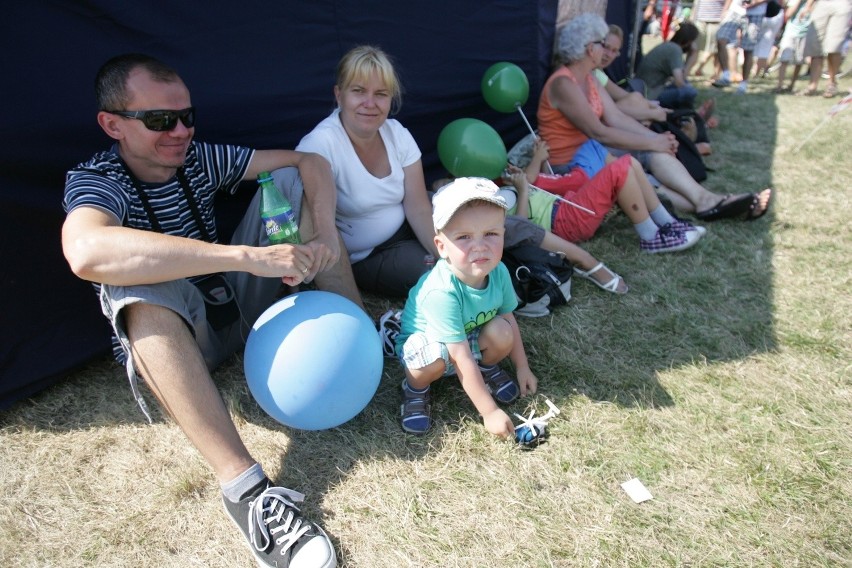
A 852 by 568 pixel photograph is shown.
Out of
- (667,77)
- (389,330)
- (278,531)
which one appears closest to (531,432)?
(389,330)

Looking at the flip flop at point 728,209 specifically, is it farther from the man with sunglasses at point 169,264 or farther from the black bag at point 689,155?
the man with sunglasses at point 169,264

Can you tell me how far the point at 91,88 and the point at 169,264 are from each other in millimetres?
1282

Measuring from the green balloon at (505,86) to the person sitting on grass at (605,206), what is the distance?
770 mm

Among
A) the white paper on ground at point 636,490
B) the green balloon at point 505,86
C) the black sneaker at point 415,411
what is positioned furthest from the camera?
the green balloon at point 505,86

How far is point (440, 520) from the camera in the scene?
194cm

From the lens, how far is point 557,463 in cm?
213

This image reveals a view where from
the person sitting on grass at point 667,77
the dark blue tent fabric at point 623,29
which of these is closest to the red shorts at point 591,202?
the person sitting on grass at point 667,77

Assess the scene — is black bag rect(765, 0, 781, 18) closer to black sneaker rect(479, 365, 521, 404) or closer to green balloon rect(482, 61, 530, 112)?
green balloon rect(482, 61, 530, 112)

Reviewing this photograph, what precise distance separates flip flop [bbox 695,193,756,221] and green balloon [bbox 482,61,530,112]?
1579 millimetres

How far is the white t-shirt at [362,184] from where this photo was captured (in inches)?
109

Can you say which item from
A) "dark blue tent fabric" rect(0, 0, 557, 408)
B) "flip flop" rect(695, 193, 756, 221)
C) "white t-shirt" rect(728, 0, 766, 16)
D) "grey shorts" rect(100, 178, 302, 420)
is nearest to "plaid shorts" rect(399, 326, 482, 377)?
"grey shorts" rect(100, 178, 302, 420)

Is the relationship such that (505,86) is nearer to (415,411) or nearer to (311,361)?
(415,411)

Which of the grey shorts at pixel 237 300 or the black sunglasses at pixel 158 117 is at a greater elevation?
the black sunglasses at pixel 158 117

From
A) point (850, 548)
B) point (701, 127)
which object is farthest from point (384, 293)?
point (701, 127)
